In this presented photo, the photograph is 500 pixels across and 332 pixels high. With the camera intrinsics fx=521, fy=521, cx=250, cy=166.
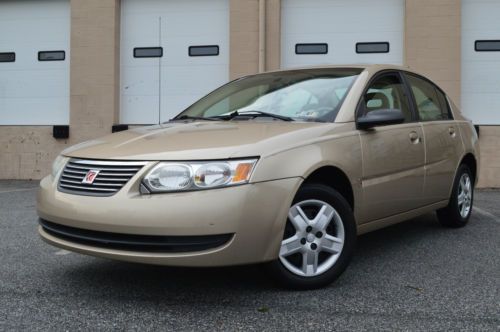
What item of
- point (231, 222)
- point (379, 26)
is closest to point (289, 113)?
point (231, 222)

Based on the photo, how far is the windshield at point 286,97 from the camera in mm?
3547

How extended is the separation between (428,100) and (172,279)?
2.79 m

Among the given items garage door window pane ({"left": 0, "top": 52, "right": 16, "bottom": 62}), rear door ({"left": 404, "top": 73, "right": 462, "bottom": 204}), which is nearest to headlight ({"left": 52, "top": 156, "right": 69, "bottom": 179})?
rear door ({"left": 404, "top": 73, "right": 462, "bottom": 204})

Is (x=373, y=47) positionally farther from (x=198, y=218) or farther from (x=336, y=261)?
(x=198, y=218)

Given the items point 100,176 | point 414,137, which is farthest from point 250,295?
point 414,137

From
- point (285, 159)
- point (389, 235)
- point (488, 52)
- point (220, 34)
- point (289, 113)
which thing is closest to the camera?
point (285, 159)

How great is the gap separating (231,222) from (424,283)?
140 centimetres

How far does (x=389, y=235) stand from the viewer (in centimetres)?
470

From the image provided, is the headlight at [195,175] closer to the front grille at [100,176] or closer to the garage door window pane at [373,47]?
the front grille at [100,176]

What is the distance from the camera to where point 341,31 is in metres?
9.80

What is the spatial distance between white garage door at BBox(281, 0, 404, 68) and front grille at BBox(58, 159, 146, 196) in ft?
24.2

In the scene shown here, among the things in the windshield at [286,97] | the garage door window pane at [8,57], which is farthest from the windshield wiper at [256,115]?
the garage door window pane at [8,57]

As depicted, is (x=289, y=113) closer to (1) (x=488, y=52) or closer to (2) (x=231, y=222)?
(2) (x=231, y=222)

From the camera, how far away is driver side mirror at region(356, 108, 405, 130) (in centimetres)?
341
